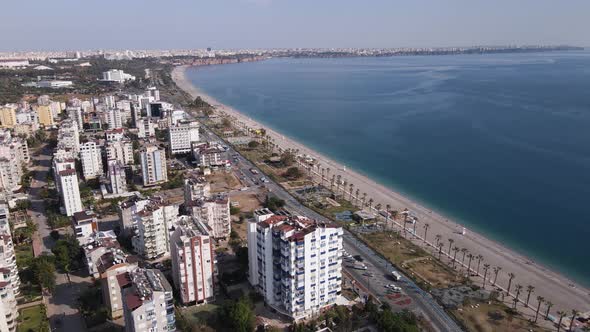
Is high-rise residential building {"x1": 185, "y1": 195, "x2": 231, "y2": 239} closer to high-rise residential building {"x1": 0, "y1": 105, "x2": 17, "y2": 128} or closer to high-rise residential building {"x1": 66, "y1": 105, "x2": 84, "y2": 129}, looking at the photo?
high-rise residential building {"x1": 66, "y1": 105, "x2": 84, "y2": 129}

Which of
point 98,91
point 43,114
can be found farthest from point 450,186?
point 98,91

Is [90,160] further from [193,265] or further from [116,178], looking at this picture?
Result: [193,265]

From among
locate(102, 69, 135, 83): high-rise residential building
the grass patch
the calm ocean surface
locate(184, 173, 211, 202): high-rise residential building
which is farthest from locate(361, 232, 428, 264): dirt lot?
locate(102, 69, 135, 83): high-rise residential building

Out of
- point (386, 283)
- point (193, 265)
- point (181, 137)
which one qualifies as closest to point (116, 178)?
point (181, 137)

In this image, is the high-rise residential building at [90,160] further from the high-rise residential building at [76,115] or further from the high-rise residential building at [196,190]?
the high-rise residential building at [76,115]

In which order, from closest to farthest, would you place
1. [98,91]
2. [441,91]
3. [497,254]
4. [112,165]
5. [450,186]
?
[497,254] → [112,165] → [450,186] → [98,91] → [441,91]

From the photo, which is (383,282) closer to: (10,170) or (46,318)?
(46,318)
